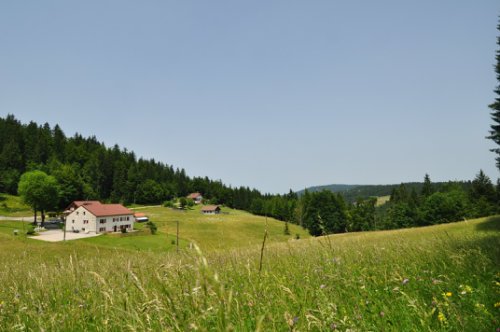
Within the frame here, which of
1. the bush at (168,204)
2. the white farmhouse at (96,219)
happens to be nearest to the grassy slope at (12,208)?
the white farmhouse at (96,219)

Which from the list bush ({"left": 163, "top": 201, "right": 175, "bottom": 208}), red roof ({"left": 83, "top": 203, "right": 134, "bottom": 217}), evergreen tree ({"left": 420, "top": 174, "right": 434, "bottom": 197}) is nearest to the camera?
red roof ({"left": 83, "top": 203, "right": 134, "bottom": 217})

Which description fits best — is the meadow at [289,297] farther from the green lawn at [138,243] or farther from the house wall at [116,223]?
the house wall at [116,223]

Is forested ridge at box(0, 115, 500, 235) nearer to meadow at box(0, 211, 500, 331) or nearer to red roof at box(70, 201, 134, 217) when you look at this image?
red roof at box(70, 201, 134, 217)

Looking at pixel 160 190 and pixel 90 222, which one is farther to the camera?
pixel 160 190

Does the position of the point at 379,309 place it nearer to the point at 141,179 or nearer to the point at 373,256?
the point at 373,256

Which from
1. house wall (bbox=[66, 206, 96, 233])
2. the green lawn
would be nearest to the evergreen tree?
the green lawn

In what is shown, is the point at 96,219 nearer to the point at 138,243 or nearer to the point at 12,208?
the point at 138,243

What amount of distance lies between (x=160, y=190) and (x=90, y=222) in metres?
75.9

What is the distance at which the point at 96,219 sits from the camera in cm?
7438

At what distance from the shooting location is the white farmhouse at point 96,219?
245 ft

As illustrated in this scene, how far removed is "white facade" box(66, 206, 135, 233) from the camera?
74562mm

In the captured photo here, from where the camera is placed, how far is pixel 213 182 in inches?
7653

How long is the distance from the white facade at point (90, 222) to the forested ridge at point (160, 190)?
980 centimetres

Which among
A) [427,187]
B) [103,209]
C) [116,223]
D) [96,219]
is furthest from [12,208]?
[427,187]
